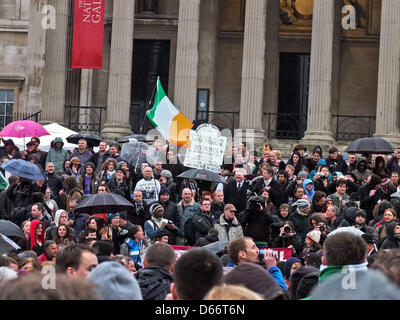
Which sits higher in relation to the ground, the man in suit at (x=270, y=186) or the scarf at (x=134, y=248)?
the man in suit at (x=270, y=186)

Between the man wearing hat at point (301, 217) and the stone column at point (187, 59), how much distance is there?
15.9 meters

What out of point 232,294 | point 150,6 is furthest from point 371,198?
point 150,6

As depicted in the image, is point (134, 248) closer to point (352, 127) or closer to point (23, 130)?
point (23, 130)

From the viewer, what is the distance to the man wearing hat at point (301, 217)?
18359 millimetres

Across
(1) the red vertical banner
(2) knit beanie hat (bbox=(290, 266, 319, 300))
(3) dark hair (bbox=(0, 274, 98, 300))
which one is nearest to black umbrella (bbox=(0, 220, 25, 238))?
(2) knit beanie hat (bbox=(290, 266, 319, 300))

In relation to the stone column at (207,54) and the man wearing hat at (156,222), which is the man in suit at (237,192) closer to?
the man wearing hat at (156,222)

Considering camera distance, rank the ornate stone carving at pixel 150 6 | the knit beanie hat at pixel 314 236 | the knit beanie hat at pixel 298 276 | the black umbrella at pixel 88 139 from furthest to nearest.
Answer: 1. the ornate stone carving at pixel 150 6
2. the black umbrella at pixel 88 139
3. the knit beanie hat at pixel 314 236
4. the knit beanie hat at pixel 298 276

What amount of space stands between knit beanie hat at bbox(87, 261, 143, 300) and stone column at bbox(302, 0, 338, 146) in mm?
28437

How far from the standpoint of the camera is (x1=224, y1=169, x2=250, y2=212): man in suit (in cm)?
2130

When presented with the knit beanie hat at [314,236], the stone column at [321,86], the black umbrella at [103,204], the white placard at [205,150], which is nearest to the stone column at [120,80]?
the stone column at [321,86]

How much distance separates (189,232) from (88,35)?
17.4m

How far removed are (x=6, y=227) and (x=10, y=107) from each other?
2808cm
